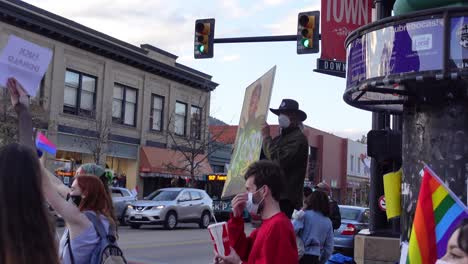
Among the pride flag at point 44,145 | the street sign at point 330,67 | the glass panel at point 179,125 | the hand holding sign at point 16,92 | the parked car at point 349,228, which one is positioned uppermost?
the glass panel at point 179,125

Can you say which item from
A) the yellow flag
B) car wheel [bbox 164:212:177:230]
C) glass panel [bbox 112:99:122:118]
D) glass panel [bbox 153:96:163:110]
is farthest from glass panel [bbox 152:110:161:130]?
the yellow flag

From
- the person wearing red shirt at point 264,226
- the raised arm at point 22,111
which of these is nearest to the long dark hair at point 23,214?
the raised arm at point 22,111

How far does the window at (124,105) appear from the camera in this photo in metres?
34.1

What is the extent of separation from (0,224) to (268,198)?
2091 mm

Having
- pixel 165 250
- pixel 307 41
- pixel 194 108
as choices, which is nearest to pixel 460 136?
pixel 307 41

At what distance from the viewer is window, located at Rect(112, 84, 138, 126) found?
34094 mm

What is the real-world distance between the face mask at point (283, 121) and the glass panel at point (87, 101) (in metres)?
27.2

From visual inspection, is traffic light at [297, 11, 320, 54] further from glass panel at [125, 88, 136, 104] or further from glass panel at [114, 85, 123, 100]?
glass panel at [125, 88, 136, 104]

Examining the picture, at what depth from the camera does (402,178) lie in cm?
533

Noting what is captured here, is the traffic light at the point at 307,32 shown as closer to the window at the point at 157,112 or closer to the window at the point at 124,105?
the window at the point at 124,105

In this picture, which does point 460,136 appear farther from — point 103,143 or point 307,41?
point 103,143

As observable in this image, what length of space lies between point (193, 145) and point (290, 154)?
32483mm

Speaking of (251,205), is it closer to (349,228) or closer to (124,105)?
(349,228)

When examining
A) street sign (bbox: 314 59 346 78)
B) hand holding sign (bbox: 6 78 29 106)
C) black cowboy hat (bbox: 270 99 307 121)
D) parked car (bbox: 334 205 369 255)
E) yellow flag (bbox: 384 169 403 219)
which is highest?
street sign (bbox: 314 59 346 78)
